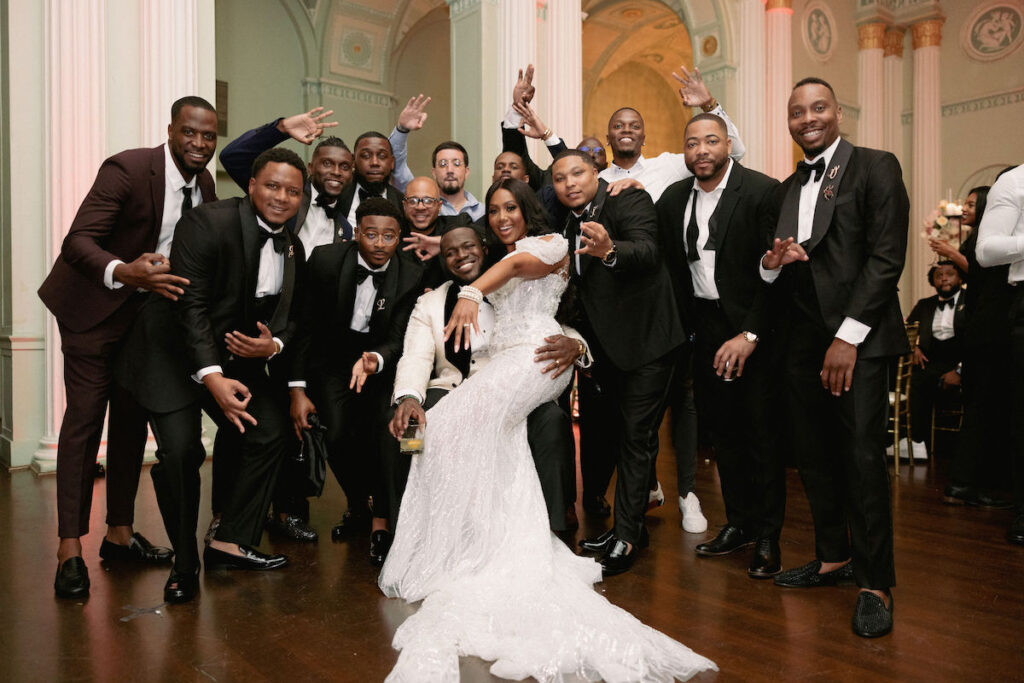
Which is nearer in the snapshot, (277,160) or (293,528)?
(277,160)

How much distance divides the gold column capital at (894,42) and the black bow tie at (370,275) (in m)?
13.4

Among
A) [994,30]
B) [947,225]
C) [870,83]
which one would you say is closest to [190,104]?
[947,225]

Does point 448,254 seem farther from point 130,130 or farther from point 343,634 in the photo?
point 130,130

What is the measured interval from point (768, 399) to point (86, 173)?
15.8 ft

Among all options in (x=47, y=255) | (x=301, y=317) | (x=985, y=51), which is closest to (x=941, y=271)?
(x=301, y=317)

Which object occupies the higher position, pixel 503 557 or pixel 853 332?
pixel 853 332

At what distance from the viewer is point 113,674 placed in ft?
7.47

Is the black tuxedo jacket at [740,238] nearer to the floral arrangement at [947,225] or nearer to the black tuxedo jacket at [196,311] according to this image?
the black tuxedo jacket at [196,311]

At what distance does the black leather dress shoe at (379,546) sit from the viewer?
3.35 m

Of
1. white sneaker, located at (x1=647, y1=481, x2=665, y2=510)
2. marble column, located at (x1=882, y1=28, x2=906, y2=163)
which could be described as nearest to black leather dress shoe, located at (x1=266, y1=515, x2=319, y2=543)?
white sneaker, located at (x1=647, y1=481, x2=665, y2=510)

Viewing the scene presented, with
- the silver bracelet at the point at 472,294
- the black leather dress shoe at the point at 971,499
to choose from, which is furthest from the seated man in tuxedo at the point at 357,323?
the black leather dress shoe at the point at 971,499

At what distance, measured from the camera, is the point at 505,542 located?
2883 mm

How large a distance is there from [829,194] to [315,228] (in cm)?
282

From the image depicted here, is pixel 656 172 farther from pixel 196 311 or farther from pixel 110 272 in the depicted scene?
pixel 110 272
